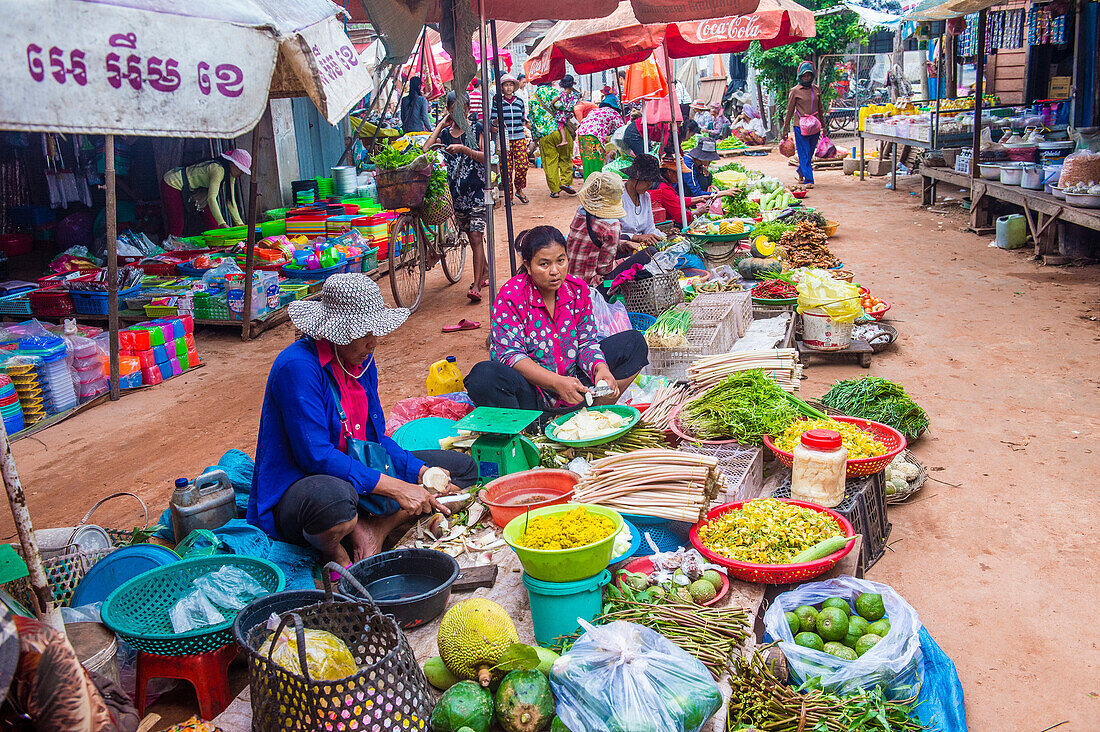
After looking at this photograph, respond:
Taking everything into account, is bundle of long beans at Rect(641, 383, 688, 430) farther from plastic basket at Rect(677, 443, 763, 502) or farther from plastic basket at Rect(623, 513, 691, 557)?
plastic basket at Rect(623, 513, 691, 557)

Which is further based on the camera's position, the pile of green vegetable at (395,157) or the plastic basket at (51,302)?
the plastic basket at (51,302)

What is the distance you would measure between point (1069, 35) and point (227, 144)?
37.8 ft

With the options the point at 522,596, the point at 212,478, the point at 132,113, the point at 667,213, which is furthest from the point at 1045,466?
the point at 667,213

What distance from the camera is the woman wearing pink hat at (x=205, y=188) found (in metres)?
9.27

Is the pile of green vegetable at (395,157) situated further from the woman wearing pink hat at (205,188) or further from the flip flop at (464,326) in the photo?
the woman wearing pink hat at (205,188)

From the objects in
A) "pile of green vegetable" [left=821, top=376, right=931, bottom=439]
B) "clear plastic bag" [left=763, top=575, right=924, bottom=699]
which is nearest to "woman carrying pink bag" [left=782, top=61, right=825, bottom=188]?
"pile of green vegetable" [left=821, top=376, right=931, bottom=439]

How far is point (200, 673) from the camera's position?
2631 mm

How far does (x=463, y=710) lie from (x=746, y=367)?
2991 mm

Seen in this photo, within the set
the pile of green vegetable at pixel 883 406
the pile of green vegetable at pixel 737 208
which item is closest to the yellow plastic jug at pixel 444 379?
the pile of green vegetable at pixel 883 406

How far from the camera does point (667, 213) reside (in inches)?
369

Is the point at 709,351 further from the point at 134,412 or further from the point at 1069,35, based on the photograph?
the point at 1069,35

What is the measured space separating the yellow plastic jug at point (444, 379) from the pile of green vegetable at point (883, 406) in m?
2.34

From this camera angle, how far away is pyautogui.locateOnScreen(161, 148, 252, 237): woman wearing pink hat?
927cm

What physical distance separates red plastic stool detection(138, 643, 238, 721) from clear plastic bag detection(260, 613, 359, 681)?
24.0 inches
